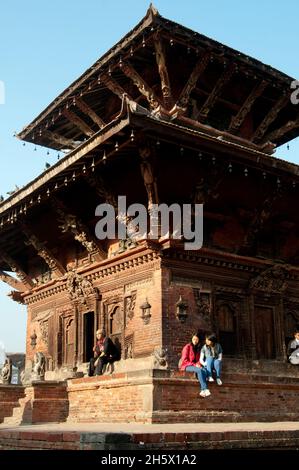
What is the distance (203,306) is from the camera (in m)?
16.9

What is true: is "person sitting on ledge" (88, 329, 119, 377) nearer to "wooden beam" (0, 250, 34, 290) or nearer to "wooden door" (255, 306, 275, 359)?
"wooden door" (255, 306, 275, 359)

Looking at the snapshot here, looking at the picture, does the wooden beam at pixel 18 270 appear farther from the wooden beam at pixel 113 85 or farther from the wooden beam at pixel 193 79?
the wooden beam at pixel 193 79

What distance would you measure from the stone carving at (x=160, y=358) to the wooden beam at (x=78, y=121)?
8686 mm

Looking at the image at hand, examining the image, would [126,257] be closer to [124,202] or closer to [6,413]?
[124,202]

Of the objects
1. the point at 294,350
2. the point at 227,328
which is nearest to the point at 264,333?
the point at 294,350

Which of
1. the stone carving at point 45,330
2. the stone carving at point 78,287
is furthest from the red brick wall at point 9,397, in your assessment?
the stone carving at point 78,287

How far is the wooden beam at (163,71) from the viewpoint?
1808 centimetres

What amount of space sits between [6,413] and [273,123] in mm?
13082

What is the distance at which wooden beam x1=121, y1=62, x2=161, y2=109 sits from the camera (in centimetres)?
1883

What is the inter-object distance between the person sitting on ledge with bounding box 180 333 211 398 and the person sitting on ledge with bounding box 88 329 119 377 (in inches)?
96.8

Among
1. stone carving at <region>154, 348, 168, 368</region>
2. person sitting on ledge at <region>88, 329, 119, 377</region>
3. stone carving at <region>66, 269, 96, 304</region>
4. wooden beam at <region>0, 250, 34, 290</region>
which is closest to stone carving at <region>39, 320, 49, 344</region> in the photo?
wooden beam at <region>0, 250, 34, 290</region>
